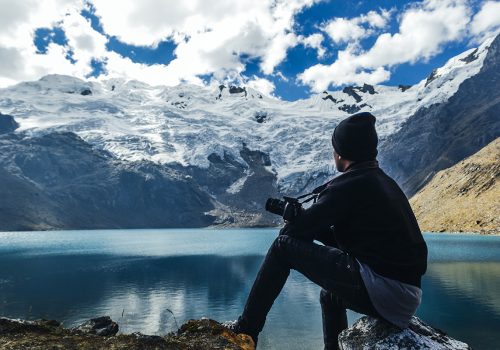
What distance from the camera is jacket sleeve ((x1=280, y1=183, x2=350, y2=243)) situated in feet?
20.1

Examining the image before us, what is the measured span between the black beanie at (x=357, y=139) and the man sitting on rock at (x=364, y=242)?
0.05 feet

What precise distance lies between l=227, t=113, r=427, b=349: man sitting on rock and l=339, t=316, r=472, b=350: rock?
0.62 ft

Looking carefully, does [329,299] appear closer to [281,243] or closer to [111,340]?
[281,243]

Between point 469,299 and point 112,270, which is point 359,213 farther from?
point 112,270

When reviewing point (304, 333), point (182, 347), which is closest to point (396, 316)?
point (182, 347)

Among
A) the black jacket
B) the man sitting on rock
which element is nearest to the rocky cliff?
the man sitting on rock

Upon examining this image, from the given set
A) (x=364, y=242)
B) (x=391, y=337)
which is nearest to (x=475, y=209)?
(x=391, y=337)

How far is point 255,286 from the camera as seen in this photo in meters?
7.05

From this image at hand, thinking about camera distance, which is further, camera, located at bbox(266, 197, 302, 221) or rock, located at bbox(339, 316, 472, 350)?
camera, located at bbox(266, 197, 302, 221)

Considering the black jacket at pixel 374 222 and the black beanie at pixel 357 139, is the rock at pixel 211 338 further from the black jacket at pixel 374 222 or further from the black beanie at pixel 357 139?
the black beanie at pixel 357 139

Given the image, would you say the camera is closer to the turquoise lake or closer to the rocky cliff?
the rocky cliff

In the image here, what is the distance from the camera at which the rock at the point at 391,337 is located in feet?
19.9

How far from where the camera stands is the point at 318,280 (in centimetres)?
666

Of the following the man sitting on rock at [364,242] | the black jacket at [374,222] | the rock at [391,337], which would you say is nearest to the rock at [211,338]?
the rock at [391,337]
